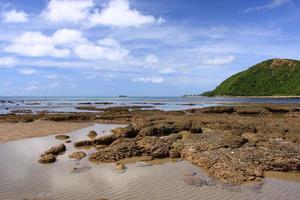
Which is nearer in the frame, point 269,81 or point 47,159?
point 47,159

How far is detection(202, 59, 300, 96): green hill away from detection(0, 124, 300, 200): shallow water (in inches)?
5850

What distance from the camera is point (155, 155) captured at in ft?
51.7

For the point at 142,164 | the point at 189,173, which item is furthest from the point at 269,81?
the point at 189,173

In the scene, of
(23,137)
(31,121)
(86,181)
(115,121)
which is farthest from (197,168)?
(31,121)

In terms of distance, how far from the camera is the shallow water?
10500 mm

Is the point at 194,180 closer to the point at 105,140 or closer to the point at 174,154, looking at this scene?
the point at 174,154

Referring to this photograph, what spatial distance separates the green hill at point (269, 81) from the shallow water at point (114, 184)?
149 m

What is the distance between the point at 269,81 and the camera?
178m

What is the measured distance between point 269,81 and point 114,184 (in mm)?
176831

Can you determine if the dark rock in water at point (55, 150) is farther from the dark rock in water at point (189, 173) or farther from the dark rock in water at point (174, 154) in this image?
the dark rock in water at point (189, 173)

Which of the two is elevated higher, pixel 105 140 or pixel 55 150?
pixel 105 140

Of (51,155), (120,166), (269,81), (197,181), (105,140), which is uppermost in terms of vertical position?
(269,81)

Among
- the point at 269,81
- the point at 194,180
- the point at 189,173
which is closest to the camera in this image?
the point at 194,180

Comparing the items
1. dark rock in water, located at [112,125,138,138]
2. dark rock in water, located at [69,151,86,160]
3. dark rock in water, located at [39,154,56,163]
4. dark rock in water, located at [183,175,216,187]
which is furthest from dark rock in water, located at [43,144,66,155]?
dark rock in water, located at [183,175,216,187]
